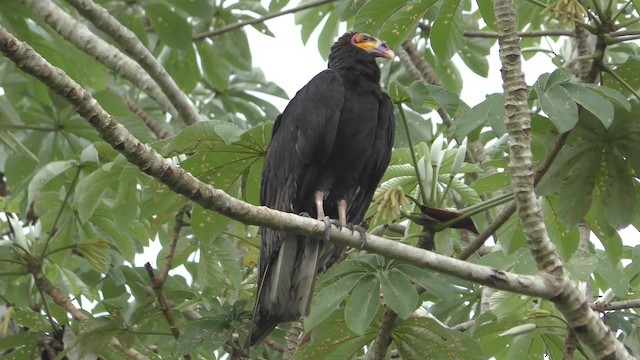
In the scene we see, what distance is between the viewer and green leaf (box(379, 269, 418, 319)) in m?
3.40

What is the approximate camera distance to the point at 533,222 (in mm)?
3316

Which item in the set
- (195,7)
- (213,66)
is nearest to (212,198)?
(195,7)

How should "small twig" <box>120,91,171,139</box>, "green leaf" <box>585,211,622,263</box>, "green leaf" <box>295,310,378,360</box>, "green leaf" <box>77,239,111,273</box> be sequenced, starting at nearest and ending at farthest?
"green leaf" <box>295,310,378,360</box>, "green leaf" <box>585,211,622,263</box>, "green leaf" <box>77,239,111,273</box>, "small twig" <box>120,91,171,139</box>

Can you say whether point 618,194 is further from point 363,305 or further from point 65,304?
point 65,304

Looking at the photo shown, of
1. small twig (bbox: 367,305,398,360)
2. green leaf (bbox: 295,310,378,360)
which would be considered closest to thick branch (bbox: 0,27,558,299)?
small twig (bbox: 367,305,398,360)

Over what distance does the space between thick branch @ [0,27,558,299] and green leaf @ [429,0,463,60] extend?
114 centimetres

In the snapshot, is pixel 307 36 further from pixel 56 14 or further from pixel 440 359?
pixel 440 359

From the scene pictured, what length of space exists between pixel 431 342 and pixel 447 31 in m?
1.39

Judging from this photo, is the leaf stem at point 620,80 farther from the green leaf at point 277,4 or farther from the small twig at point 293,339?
the green leaf at point 277,4

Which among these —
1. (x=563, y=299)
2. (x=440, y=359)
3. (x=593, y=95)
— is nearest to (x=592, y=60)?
(x=593, y=95)

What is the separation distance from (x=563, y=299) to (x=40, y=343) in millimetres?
2253

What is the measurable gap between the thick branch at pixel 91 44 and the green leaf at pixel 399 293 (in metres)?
2.64

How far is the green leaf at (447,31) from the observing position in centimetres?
420

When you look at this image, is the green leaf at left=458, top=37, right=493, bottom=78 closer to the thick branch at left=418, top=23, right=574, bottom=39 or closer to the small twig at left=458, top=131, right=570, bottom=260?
the thick branch at left=418, top=23, right=574, bottom=39
